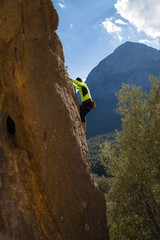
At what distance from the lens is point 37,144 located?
498cm

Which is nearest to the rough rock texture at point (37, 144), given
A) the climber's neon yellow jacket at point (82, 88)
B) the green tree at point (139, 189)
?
the climber's neon yellow jacket at point (82, 88)

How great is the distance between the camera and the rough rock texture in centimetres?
472

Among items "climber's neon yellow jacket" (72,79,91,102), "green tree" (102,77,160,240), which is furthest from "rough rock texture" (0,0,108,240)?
"green tree" (102,77,160,240)

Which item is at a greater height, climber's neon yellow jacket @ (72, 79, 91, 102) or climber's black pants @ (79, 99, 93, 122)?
climber's neon yellow jacket @ (72, 79, 91, 102)

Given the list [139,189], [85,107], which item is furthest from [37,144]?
[139,189]

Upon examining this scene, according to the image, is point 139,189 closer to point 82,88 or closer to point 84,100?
point 84,100

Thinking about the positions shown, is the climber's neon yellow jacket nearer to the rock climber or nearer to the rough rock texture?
the rock climber

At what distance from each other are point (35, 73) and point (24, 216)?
412 cm

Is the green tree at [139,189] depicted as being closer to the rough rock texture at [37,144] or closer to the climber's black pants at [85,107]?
the climber's black pants at [85,107]

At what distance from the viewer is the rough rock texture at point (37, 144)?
4.72m

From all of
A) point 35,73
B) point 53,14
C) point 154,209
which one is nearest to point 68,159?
point 35,73

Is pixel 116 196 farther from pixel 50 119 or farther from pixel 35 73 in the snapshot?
pixel 35 73

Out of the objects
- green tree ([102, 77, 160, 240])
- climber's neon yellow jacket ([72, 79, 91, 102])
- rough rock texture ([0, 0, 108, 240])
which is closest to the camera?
rough rock texture ([0, 0, 108, 240])

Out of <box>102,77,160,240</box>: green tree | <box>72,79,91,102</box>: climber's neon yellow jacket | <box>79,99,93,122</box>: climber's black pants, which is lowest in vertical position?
<box>102,77,160,240</box>: green tree
